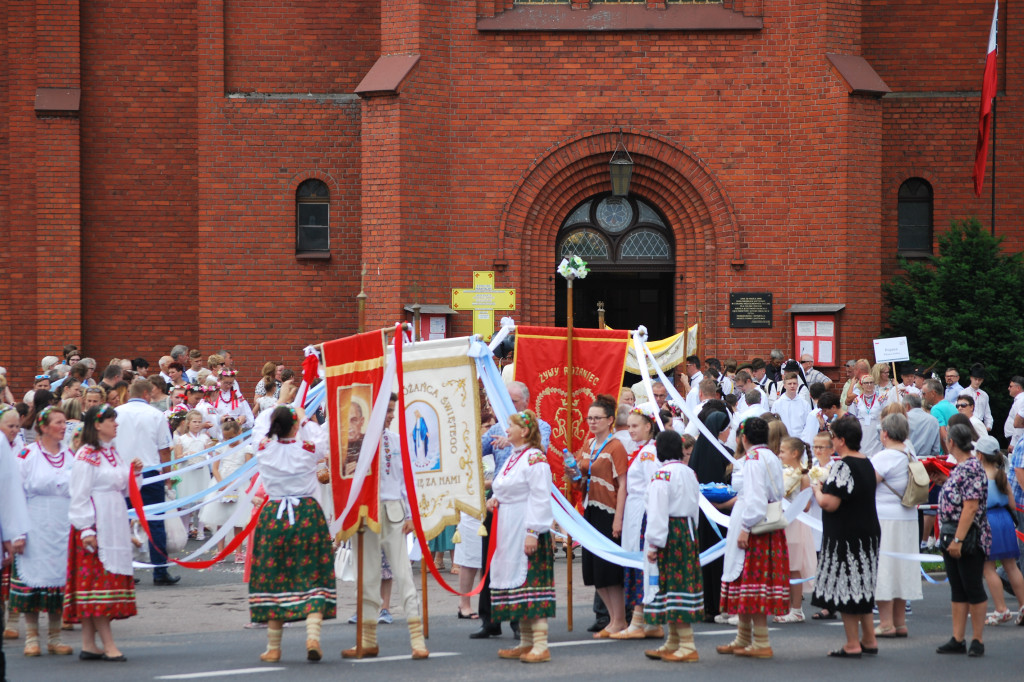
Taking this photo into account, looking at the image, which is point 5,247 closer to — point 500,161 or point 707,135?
point 500,161

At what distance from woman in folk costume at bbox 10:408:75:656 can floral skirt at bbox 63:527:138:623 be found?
34cm

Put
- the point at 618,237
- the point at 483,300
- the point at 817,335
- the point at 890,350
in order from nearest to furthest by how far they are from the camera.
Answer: the point at 890,350, the point at 817,335, the point at 483,300, the point at 618,237

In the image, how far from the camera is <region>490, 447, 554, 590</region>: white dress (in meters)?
9.12

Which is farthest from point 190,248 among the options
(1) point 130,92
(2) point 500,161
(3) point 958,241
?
(3) point 958,241

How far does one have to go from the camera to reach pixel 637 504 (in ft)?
33.0

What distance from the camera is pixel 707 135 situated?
18797 mm

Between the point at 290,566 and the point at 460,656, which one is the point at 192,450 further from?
the point at 460,656

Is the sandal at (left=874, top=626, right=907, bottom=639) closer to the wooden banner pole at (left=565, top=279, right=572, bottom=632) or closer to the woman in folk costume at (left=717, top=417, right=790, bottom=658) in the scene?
the woman in folk costume at (left=717, top=417, right=790, bottom=658)

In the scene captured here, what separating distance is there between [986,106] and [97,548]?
15.2 meters

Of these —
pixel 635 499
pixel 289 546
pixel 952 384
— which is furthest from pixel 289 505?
pixel 952 384

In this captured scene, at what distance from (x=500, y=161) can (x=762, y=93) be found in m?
3.95

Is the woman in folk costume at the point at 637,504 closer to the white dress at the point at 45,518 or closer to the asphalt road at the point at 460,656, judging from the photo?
the asphalt road at the point at 460,656

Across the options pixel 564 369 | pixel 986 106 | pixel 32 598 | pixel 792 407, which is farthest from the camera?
pixel 986 106

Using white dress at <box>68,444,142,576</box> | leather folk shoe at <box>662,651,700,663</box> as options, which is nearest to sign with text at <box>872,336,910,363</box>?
leather folk shoe at <box>662,651,700,663</box>
